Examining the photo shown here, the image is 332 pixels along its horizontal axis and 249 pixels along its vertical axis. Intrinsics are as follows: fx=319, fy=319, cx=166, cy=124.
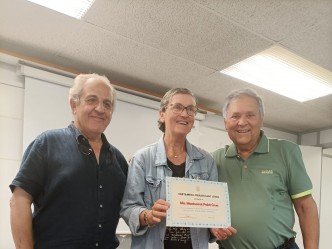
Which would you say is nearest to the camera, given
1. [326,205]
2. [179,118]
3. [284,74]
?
[179,118]

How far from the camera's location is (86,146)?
5.46 feet

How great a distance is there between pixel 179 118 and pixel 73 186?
2.13 ft

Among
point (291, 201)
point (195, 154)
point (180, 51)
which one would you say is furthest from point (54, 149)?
point (180, 51)

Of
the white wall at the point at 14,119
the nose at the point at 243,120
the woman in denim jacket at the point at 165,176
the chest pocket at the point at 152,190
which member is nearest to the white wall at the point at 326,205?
the white wall at the point at 14,119

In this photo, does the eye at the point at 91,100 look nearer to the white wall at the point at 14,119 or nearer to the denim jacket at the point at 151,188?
the denim jacket at the point at 151,188

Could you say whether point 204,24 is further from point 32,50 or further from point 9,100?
point 9,100

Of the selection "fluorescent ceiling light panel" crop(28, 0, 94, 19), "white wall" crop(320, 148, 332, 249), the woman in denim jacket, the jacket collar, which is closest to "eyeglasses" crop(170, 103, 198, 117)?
the woman in denim jacket

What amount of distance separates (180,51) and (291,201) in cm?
163

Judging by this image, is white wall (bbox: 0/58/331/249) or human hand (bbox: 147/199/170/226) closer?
human hand (bbox: 147/199/170/226)

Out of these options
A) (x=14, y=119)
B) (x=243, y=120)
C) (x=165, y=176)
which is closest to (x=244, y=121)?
(x=243, y=120)

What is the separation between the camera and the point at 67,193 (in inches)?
59.3

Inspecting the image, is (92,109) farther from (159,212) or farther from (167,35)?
(167,35)

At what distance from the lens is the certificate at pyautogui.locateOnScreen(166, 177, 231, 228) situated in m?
1.45

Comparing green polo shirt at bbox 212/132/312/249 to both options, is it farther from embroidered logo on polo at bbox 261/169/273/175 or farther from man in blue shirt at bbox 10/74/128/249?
man in blue shirt at bbox 10/74/128/249
